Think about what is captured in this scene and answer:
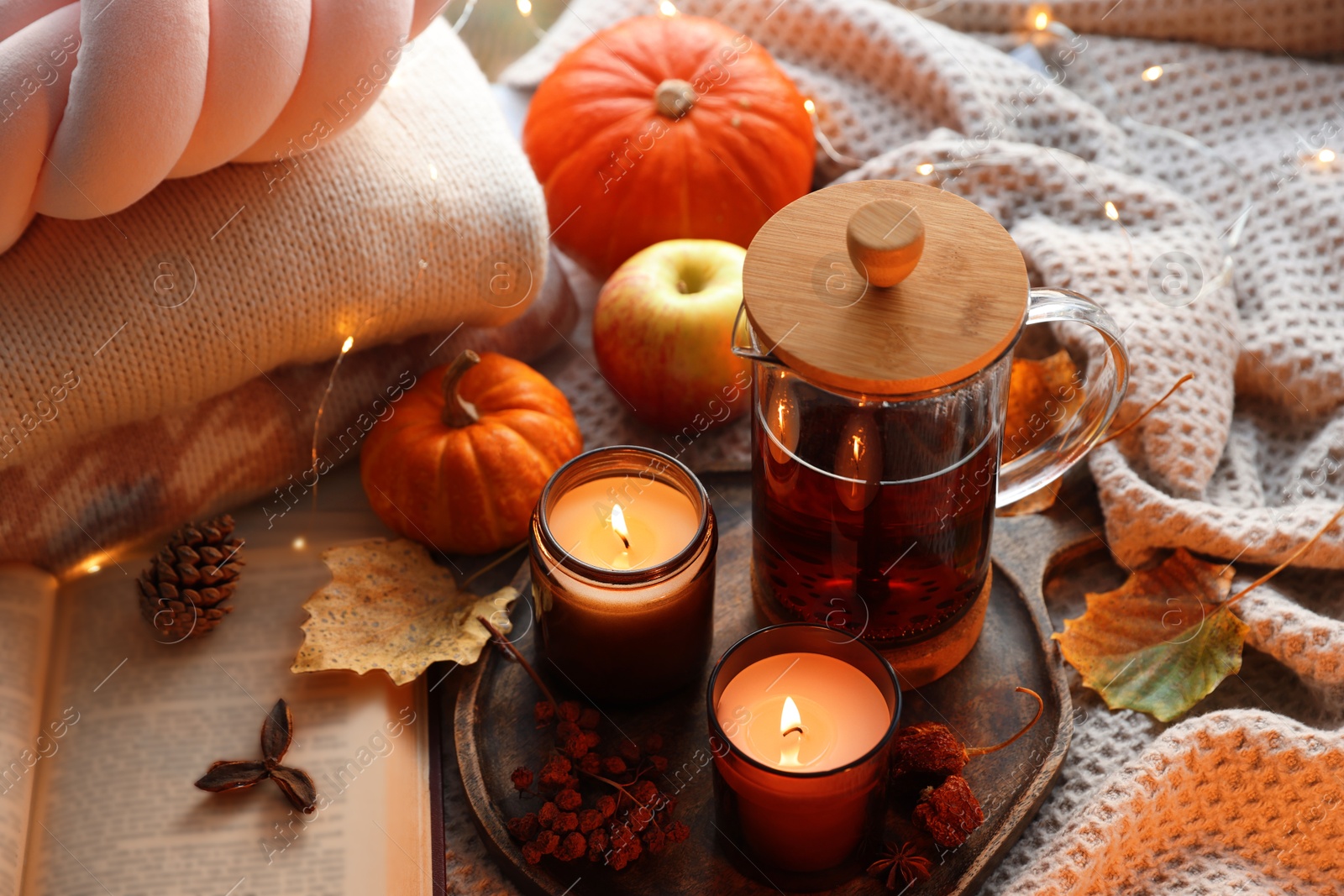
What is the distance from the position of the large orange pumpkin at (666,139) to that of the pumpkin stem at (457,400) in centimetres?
25

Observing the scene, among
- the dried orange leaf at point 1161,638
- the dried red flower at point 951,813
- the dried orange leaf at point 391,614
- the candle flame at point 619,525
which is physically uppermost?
the candle flame at point 619,525

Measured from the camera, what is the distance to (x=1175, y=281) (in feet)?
3.23

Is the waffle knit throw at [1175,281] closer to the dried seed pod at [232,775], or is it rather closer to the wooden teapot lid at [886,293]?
the dried seed pod at [232,775]

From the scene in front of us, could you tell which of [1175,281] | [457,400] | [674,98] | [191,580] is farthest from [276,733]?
[1175,281]

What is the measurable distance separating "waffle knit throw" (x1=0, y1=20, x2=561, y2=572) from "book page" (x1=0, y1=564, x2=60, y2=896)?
3cm

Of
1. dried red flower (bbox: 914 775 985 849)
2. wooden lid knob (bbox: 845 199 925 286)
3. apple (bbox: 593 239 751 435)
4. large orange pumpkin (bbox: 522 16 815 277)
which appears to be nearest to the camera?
wooden lid knob (bbox: 845 199 925 286)

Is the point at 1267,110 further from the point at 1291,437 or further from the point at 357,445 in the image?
the point at 357,445

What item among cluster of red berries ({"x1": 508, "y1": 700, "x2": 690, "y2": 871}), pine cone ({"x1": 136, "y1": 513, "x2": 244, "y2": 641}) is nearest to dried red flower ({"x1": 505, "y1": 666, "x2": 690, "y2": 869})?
cluster of red berries ({"x1": 508, "y1": 700, "x2": 690, "y2": 871})

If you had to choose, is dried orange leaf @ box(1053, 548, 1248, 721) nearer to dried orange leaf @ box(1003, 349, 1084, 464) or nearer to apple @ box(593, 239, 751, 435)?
dried orange leaf @ box(1003, 349, 1084, 464)

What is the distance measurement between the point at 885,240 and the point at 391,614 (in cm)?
49

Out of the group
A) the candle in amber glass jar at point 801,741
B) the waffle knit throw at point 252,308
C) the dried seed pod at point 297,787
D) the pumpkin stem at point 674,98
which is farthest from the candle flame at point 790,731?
the pumpkin stem at point 674,98

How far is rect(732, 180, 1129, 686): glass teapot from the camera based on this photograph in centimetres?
62

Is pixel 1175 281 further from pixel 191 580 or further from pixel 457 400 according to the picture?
pixel 191 580

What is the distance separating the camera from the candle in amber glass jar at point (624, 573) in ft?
2.45
